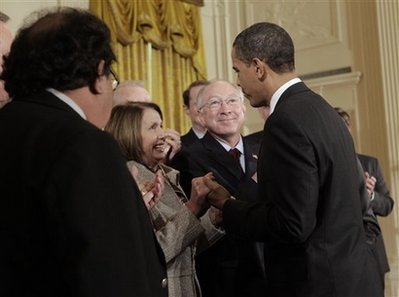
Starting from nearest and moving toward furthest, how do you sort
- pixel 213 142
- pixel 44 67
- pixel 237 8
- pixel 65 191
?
pixel 65 191 < pixel 44 67 < pixel 213 142 < pixel 237 8

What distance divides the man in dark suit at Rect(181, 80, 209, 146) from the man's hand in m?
1.80

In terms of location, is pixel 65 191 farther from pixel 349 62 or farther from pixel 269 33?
pixel 349 62

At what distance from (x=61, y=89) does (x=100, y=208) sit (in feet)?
1.05

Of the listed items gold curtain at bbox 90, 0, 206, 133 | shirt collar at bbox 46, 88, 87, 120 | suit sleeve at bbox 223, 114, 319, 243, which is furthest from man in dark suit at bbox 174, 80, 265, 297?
gold curtain at bbox 90, 0, 206, 133

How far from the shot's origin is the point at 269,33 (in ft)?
8.20

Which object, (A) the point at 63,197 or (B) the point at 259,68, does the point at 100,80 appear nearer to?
(A) the point at 63,197

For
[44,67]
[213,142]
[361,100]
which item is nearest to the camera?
[44,67]

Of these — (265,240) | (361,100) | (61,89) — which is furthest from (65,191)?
(361,100)

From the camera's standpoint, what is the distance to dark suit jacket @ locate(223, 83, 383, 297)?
7.25ft

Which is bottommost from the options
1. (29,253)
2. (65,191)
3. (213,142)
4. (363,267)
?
(363,267)

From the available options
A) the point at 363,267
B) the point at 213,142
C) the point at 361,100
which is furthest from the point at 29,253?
the point at 361,100

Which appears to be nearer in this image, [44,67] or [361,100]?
[44,67]

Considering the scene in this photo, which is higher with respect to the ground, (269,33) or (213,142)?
(269,33)

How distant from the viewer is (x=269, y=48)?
2.48m
